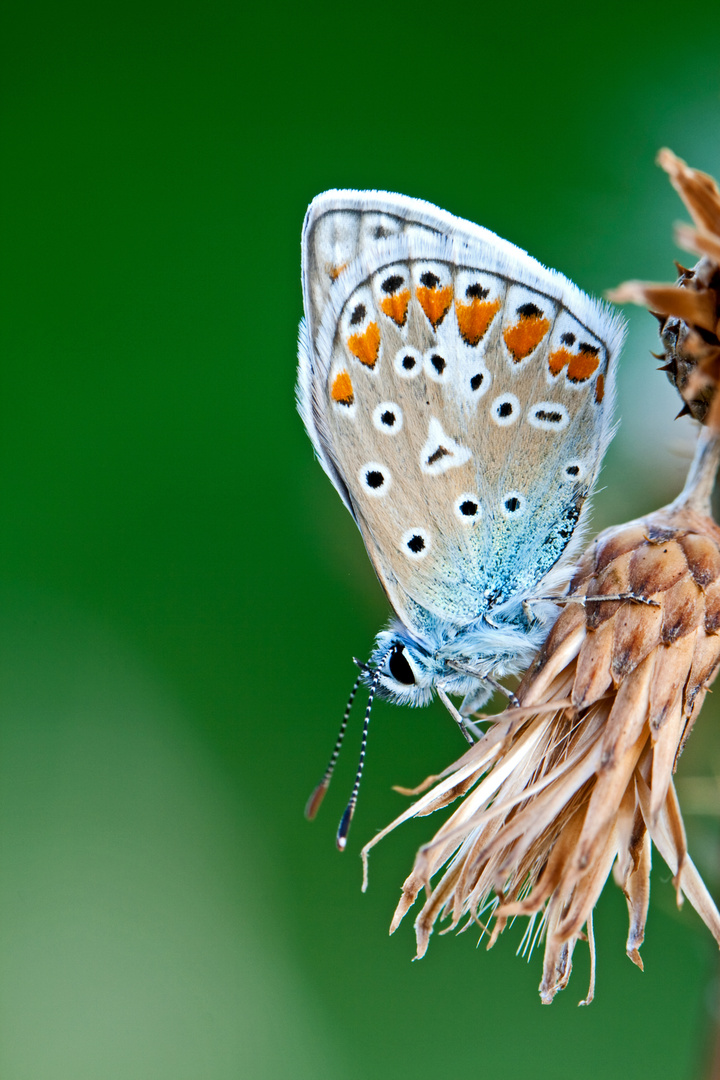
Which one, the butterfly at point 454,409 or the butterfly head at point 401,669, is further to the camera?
the butterfly head at point 401,669

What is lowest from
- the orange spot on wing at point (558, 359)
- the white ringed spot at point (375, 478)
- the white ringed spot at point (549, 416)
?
the white ringed spot at point (549, 416)

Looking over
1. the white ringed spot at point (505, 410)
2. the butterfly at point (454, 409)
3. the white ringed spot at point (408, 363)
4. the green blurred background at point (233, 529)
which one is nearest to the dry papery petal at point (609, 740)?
the butterfly at point (454, 409)

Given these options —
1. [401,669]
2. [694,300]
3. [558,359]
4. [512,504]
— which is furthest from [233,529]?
[694,300]

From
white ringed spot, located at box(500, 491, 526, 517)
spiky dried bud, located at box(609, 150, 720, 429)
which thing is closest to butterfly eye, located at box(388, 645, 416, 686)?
white ringed spot, located at box(500, 491, 526, 517)

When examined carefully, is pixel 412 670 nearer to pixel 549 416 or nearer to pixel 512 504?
pixel 512 504

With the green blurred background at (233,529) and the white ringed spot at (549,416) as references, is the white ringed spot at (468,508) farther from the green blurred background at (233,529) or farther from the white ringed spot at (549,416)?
the green blurred background at (233,529)

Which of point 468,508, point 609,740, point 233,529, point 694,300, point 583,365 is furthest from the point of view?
point 233,529

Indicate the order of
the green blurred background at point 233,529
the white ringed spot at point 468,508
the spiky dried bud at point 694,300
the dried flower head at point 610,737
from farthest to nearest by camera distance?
the green blurred background at point 233,529 → the white ringed spot at point 468,508 → the dried flower head at point 610,737 → the spiky dried bud at point 694,300
